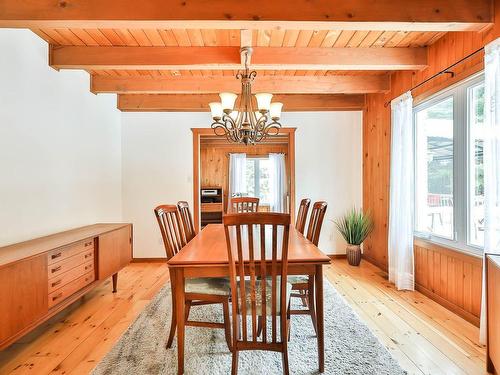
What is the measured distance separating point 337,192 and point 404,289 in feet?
5.85

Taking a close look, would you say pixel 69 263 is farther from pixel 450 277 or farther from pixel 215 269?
pixel 450 277

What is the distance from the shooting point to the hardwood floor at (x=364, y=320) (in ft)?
6.22

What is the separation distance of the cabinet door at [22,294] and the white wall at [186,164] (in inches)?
98.7

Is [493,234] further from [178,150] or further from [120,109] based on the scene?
[120,109]

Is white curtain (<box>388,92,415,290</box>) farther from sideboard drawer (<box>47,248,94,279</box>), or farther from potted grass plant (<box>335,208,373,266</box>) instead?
sideboard drawer (<box>47,248,94,279</box>)

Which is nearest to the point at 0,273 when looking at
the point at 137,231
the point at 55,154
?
the point at 55,154

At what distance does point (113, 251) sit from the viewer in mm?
3070

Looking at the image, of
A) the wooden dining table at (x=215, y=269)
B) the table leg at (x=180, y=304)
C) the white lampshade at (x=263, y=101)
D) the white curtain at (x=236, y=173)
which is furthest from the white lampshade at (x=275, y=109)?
the white curtain at (x=236, y=173)

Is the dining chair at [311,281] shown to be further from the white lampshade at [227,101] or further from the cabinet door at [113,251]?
the cabinet door at [113,251]

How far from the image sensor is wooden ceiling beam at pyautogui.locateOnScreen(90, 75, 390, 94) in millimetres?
3639

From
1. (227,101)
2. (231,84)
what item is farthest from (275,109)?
(231,84)

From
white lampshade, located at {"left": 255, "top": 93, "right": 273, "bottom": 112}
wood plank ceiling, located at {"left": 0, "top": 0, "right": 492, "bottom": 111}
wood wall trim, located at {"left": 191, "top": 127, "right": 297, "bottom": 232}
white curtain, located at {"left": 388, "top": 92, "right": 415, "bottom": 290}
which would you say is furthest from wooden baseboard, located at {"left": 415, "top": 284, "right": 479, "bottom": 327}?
white lampshade, located at {"left": 255, "top": 93, "right": 273, "bottom": 112}

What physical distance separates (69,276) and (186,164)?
97.7 inches

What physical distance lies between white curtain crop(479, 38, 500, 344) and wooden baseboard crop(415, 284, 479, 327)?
347 millimetres
